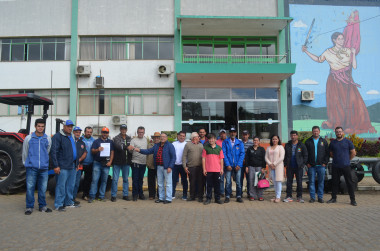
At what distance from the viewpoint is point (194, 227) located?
5.45 metres

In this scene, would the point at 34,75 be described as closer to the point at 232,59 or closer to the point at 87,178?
the point at 232,59

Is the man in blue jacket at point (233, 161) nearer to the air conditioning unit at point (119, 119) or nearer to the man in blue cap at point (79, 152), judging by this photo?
the man in blue cap at point (79, 152)

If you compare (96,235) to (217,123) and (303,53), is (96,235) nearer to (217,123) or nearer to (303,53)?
(217,123)

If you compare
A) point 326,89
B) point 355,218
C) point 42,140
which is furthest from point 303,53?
point 42,140

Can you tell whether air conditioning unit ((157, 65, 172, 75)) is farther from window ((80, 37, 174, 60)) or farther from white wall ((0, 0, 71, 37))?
white wall ((0, 0, 71, 37))

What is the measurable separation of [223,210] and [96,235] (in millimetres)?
3190

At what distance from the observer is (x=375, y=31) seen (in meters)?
18.6

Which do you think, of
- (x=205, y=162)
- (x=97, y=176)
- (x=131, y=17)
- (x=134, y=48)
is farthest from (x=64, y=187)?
(x=131, y=17)

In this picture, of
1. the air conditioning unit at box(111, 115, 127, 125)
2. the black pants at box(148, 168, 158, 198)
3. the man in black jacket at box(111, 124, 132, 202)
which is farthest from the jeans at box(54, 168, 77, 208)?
the air conditioning unit at box(111, 115, 127, 125)

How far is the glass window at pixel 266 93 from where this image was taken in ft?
59.6

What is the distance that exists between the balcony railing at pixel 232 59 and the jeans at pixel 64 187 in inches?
475

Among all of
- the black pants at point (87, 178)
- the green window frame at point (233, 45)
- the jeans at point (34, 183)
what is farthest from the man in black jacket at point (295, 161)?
the green window frame at point (233, 45)

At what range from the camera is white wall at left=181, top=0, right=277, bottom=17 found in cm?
1789

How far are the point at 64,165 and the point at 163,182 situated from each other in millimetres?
2648
